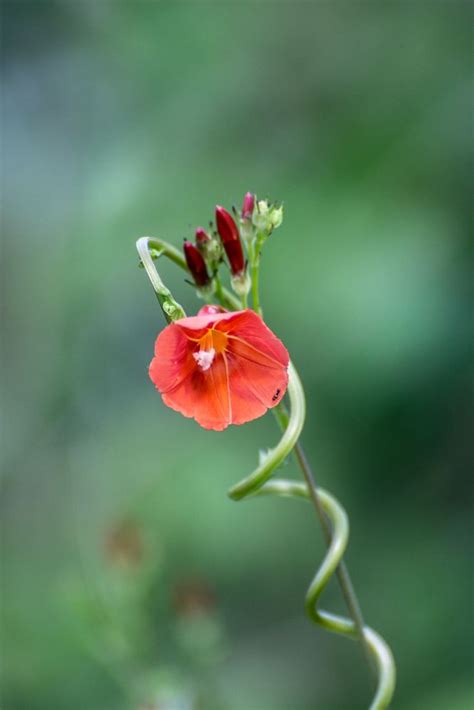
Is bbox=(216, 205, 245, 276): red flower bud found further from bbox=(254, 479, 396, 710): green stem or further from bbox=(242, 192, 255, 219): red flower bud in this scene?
bbox=(254, 479, 396, 710): green stem

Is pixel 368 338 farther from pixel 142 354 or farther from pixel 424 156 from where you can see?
pixel 142 354

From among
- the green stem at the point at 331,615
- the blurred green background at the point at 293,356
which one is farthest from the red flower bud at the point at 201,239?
the blurred green background at the point at 293,356

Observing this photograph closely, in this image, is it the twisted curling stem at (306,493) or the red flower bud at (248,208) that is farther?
the red flower bud at (248,208)

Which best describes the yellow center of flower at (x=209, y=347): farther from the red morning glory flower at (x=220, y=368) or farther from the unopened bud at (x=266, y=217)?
the unopened bud at (x=266, y=217)

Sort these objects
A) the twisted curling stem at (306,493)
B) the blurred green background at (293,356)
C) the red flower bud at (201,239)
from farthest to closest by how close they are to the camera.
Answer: the blurred green background at (293,356) → the red flower bud at (201,239) → the twisted curling stem at (306,493)

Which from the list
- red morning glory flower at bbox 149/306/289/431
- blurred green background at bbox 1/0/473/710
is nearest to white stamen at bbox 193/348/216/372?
red morning glory flower at bbox 149/306/289/431
